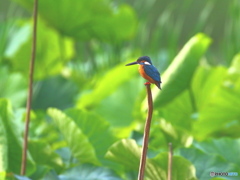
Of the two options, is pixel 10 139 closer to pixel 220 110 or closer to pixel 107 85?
pixel 220 110

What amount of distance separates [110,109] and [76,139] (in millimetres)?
553

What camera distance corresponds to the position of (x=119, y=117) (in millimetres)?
1424

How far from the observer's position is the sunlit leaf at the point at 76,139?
33.2 inches

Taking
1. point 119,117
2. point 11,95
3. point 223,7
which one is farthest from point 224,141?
point 223,7

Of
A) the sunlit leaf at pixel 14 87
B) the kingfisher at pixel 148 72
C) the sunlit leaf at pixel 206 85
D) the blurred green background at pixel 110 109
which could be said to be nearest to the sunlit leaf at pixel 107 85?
the blurred green background at pixel 110 109

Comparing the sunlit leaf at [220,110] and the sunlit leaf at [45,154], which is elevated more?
the sunlit leaf at [220,110]

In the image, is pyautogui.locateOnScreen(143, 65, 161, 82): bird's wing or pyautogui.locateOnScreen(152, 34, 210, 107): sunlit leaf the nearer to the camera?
pyautogui.locateOnScreen(143, 65, 161, 82): bird's wing

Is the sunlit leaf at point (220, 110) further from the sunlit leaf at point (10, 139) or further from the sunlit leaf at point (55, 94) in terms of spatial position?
the sunlit leaf at point (55, 94)

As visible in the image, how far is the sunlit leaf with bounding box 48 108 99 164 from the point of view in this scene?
84 centimetres

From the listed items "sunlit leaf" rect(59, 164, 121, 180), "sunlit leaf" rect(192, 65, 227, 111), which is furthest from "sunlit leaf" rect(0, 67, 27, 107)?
"sunlit leaf" rect(59, 164, 121, 180)

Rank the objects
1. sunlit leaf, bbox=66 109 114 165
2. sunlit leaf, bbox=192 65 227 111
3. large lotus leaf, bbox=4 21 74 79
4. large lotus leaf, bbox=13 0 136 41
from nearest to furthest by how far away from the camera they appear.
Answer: sunlit leaf, bbox=66 109 114 165 < sunlit leaf, bbox=192 65 227 111 < large lotus leaf, bbox=13 0 136 41 < large lotus leaf, bbox=4 21 74 79

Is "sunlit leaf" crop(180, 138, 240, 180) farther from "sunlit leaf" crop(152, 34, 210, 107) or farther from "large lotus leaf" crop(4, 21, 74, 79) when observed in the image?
"large lotus leaf" crop(4, 21, 74, 79)

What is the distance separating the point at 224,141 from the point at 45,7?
0.85 m

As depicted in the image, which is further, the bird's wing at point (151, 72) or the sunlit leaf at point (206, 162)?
the sunlit leaf at point (206, 162)
